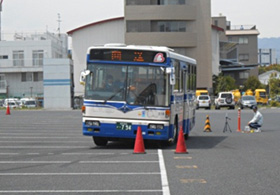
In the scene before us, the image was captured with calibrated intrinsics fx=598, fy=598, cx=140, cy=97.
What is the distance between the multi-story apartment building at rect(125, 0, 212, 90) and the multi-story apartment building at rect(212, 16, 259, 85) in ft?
77.7

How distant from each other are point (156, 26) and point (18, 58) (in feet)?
64.6

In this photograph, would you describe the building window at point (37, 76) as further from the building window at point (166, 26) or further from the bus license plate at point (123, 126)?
the bus license plate at point (123, 126)

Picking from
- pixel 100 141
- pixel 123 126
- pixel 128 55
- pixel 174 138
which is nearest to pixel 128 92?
pixel 123 126

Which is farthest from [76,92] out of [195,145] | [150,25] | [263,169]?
[263,169]

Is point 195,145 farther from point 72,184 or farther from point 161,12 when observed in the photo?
point 161,12

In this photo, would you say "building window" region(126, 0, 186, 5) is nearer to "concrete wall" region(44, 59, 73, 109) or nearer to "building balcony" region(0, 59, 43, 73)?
"concrete wall" region(44, 59, 73, 109)

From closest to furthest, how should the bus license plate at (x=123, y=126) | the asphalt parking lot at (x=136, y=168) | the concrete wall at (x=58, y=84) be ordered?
the asphalt parking lot at (x=136, y=168) < the bus license plate at (x=123, y=126) < the concrete wall at (x=58, y=84)

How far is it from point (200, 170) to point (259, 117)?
1395cm

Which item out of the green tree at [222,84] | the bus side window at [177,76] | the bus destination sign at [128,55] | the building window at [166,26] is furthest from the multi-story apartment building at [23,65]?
the bus destination sign at [128,55]

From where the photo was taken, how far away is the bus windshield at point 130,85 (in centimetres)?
1758

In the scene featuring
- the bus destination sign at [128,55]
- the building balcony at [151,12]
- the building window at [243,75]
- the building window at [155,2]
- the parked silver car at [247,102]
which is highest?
the building window at [155,2]

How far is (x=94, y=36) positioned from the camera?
8156 centimetres

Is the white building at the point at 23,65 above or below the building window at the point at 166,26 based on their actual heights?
below

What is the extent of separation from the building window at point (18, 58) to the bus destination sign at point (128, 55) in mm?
64796
